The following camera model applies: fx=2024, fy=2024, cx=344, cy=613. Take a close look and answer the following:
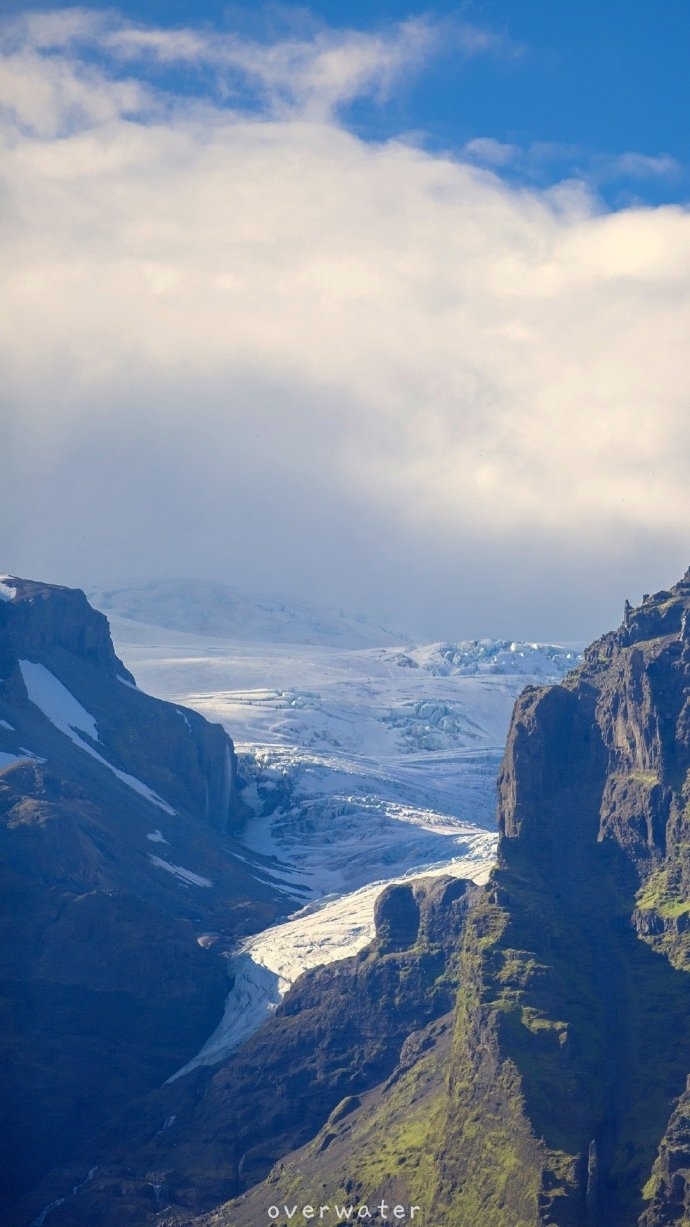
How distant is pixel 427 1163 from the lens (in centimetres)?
16150

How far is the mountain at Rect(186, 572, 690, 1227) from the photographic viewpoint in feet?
490

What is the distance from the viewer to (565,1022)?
162000mm

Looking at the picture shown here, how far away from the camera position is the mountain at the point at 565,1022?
149 meters

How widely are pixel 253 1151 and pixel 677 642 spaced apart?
64.6 m

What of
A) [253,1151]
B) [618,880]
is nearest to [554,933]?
[618,880]

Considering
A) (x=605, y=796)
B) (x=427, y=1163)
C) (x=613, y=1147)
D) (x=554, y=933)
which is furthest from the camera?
(x=605, y=796)

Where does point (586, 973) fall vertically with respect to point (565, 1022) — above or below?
above

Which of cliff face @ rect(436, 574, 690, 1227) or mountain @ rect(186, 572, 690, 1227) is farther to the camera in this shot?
mountain @ rect(186, 572, 690, 1227)

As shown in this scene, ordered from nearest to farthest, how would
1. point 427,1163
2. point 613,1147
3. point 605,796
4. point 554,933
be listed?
point 613,1147, point 427,1163, point 554,933, point 605,796

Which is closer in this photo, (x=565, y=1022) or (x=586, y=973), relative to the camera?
(x=565, y=1022)

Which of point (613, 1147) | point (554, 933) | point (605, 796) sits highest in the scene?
point (605, 796)

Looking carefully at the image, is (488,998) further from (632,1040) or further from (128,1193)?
(128,1193)

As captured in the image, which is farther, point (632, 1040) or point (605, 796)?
point (605, 796)

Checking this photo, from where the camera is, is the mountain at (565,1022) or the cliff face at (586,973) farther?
the mountain at (565,1022)
